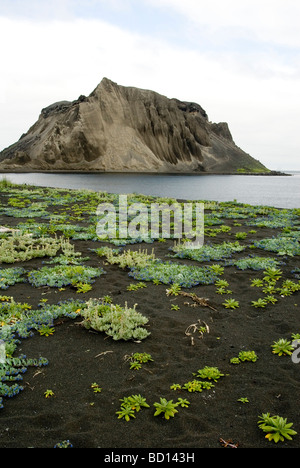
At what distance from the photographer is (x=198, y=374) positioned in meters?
A: 6.39

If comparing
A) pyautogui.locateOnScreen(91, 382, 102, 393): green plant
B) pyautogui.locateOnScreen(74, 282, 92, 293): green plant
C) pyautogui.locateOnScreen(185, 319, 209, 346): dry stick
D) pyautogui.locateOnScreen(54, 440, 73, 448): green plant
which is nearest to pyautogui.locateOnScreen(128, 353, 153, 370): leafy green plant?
pyautogui.locateOnScreen(91, 382, 102, 393): green plant

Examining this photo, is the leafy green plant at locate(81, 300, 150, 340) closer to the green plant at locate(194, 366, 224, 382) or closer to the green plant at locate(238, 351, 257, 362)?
the green plant at locate(194, 366, 224, 382)

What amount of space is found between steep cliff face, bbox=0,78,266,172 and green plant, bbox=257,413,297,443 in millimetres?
141112

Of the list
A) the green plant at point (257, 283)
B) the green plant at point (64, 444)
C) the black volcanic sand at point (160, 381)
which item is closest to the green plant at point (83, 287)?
the black volcanic sand at point (160, 381)

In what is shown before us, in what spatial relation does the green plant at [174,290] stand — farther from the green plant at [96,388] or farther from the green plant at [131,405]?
the green plant at [131,405]

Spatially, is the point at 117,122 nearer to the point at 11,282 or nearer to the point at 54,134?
the point at 54,134

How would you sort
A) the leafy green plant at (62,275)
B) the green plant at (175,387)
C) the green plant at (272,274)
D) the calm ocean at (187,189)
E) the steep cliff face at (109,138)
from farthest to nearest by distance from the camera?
the steep cliff face at (109,138), the calm ocean at (187,189), the green plant at (272,274), the leafy green plant at (62,275), the green plant at (175,387)

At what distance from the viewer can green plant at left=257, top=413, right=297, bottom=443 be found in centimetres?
482

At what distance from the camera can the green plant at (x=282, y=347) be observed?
7094 mm

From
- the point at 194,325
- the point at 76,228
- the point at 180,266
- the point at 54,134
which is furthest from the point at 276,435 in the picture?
the point at 54,134

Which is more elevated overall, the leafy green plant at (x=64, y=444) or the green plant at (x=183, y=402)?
the green plant at (x=183, y=402)

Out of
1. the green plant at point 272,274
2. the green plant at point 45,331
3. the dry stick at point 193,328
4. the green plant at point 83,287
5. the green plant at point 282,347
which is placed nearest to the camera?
the green plant at point 282,347

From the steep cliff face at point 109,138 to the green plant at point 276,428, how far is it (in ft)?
463
